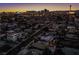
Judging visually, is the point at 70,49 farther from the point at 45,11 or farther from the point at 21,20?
the point at 21,20

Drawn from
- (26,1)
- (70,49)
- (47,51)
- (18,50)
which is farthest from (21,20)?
(70,49)

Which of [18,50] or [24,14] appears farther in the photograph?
[24,14]

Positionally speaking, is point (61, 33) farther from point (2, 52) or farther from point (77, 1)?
point (2, 52)

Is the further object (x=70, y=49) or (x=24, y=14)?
(x=24, y=14)

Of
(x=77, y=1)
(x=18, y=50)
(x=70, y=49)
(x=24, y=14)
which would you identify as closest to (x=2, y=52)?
(x=18, y=50)

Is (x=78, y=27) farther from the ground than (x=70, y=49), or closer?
farther from the ground

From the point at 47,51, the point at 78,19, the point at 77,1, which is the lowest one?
the point at 47,51

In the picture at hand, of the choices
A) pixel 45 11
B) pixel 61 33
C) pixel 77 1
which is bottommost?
pixel 61 33

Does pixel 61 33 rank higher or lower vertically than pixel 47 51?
higher
